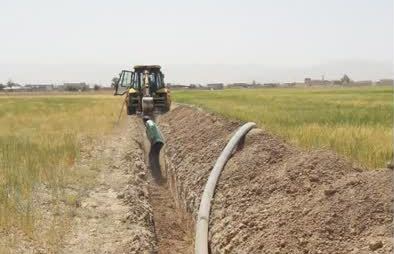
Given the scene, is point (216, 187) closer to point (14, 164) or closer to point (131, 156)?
point (14, 164)

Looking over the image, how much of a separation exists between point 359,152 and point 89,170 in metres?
5.98

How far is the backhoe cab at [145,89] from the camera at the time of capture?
23.3m

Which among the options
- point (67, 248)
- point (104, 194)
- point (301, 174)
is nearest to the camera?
point (67, 248)

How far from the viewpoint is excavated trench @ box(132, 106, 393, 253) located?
16.4 ft

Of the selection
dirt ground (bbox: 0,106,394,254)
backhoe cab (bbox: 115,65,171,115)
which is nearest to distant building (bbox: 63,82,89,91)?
backhoe cab (bbox: 115,65,171,115)

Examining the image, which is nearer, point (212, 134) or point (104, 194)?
point (104, 194)

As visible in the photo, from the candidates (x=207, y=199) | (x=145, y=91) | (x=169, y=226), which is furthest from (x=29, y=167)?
(x=145, y=91)

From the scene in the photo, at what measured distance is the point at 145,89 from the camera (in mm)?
23359

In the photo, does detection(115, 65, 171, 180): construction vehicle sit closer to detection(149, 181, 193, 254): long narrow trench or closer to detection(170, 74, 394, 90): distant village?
detection(149, 181, 193, 254): long narrow trench

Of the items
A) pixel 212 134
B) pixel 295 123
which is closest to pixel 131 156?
pixel 212 134

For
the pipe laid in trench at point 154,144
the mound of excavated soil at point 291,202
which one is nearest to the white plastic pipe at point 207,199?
the mound of excavated soil at point 291,202

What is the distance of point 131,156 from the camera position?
14.4 metres

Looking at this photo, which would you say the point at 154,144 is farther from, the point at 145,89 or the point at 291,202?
the point at 291,202

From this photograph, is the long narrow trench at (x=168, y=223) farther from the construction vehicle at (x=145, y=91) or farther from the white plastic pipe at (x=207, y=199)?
the construction vehicle at (x=145, y=91)
